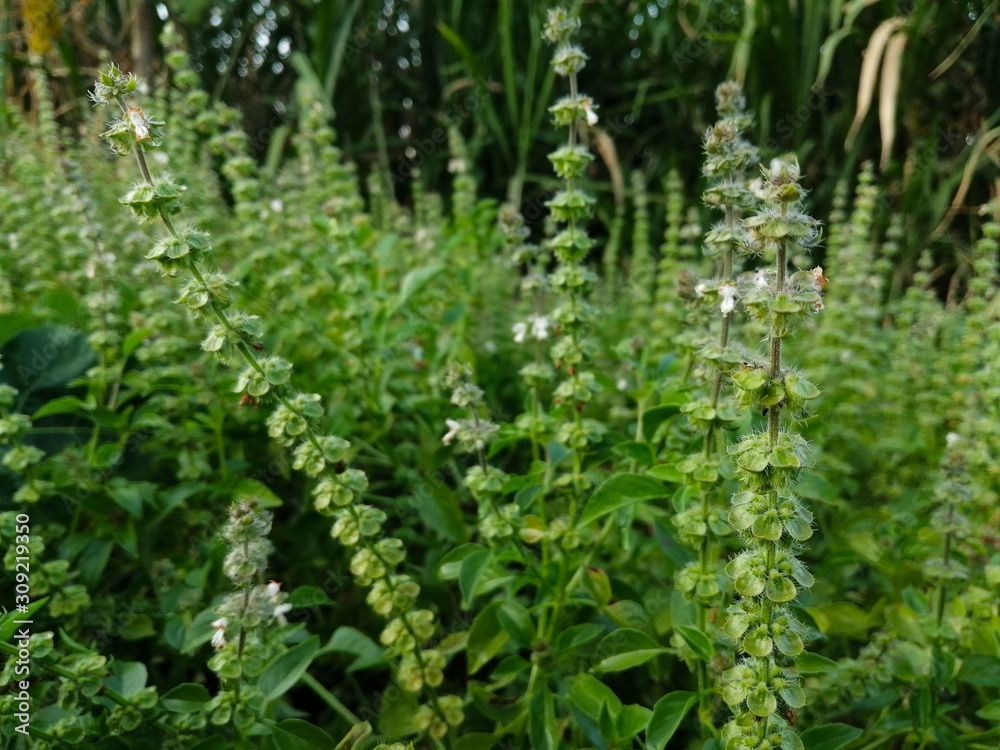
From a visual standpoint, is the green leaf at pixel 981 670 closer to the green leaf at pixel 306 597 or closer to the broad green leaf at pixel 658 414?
the broad green leaf at pixel 658 414

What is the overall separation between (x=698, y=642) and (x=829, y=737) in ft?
0.92

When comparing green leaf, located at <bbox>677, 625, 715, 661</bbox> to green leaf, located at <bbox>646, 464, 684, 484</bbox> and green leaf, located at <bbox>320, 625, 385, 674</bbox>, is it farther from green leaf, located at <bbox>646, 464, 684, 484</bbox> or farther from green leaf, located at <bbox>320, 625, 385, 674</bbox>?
green leaf, located at <bbox>320, 625, 385, 674</bbox>

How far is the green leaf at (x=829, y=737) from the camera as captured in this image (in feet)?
Result: 4.21

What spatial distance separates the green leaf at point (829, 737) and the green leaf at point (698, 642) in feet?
0.72

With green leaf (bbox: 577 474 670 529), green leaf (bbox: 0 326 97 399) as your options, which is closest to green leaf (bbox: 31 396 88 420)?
green leaf (bbox: 0 326 97 399)

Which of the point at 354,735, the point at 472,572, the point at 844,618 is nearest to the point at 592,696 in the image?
the point at 472,572

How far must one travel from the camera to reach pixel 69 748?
1.32 meters

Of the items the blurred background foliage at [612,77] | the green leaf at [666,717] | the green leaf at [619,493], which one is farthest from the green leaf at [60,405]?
the blurred background foliage at [612,77]

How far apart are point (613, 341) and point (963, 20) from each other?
151 inches

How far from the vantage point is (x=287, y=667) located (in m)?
1.46

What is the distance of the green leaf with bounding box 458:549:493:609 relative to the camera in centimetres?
147

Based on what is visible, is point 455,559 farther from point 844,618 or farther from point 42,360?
point 42,360

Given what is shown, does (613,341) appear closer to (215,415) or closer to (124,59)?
(215,415)

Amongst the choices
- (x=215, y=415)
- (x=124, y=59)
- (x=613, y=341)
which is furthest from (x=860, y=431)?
(x=124, y=59)
